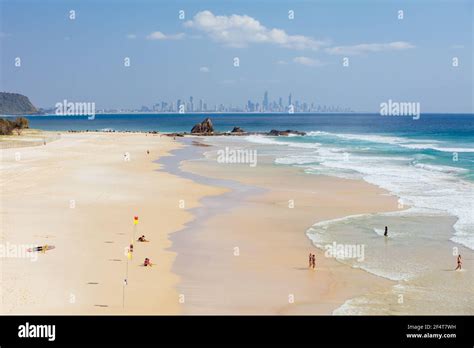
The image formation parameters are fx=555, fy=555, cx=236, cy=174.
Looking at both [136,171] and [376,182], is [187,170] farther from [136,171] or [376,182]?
[376,182]

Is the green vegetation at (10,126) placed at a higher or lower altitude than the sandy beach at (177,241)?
higher

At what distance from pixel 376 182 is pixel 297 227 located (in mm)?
16179

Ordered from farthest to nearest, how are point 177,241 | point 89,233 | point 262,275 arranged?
point 89,233 < point 177,241 < point 262,275

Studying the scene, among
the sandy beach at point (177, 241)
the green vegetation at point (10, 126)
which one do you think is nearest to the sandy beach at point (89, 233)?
the sandy beach at point (177, 241)

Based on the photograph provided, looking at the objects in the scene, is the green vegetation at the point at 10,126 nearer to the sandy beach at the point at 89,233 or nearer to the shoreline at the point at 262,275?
the sandy beach at the point at 89,233

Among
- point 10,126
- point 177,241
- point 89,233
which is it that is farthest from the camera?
point 10,126

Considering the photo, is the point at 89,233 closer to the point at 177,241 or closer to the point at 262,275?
the point at 177,241

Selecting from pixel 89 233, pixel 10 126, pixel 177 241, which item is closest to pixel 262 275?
pixel 177 241

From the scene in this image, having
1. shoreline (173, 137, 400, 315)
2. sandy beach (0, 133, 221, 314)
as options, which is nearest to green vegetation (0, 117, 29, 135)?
sandy beach (0, 133, 221, 314)

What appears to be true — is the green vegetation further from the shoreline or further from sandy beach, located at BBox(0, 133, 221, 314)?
the shoreline

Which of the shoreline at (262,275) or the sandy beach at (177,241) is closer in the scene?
the shoreline at (262,275)

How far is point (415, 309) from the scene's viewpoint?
55.2 feet

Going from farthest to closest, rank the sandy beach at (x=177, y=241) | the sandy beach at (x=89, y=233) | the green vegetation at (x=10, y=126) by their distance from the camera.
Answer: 1. the green vegetation at (x=10, y=126)
2. the sandy beach at (x=177, y=241)
3. the sandy beach at (x=89, y=233)
